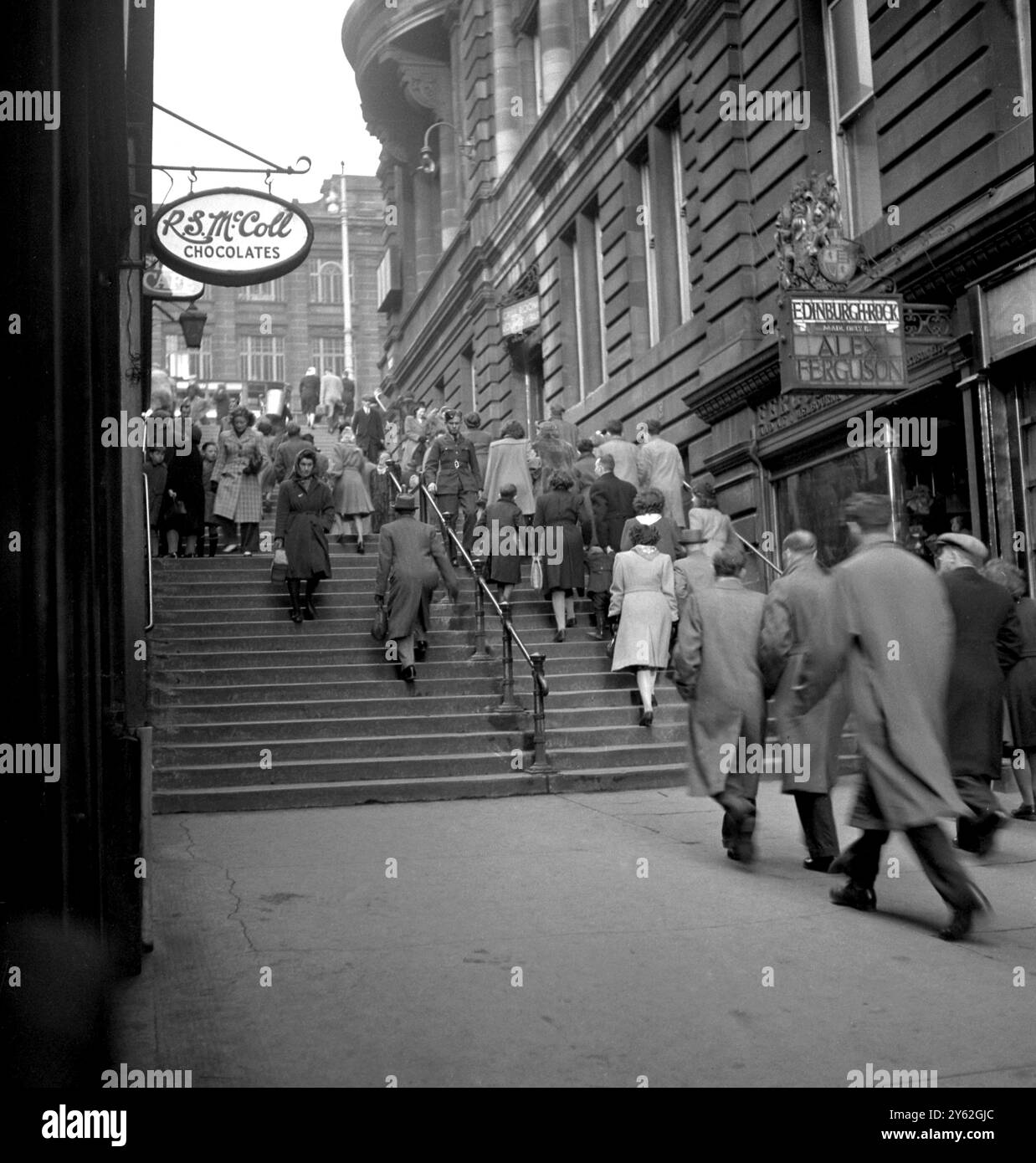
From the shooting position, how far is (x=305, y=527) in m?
15.2

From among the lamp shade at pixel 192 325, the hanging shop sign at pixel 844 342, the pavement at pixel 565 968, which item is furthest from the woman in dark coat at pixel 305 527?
the pavement at pixel 565 968

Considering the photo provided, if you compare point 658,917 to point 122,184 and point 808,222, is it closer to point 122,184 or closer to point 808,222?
point 122,184

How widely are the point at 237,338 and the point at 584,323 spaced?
52.2m

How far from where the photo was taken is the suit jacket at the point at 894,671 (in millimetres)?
6434

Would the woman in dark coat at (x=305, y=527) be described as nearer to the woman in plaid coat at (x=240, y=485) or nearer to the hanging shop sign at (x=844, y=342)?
the woman in plaid coat at (x=240, y=485)

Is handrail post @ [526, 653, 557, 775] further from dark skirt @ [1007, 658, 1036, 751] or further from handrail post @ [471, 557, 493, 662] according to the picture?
dark skirt @ [1007, 658, 1036, 751]

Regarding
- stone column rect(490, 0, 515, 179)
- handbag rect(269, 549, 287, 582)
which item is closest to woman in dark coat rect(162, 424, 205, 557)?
handbag rect(269, 549, 287, 582)

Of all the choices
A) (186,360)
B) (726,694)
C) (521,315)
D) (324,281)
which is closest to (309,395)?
(521,315)

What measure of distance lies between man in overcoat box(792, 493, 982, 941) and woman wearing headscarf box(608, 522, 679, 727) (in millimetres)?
6363

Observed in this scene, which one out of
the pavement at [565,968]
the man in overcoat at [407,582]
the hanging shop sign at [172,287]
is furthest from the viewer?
the man in overcoat at [407,582]

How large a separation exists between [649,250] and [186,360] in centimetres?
5444

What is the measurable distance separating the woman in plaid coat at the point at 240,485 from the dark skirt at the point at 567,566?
4796 mm

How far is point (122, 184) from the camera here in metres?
9.17

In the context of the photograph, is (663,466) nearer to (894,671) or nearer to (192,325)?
(192,325)
